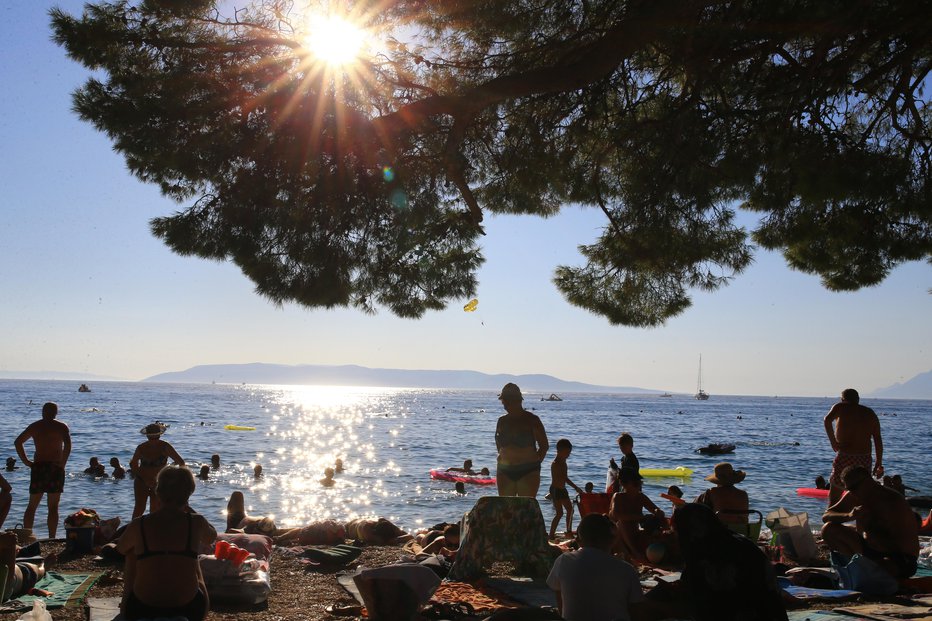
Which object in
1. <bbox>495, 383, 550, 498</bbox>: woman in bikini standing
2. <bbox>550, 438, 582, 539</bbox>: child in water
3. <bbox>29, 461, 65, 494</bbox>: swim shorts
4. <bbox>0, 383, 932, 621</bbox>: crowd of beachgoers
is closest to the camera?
<bbox>0, 383, 932, 621</bbox>: crowd of beachgoers

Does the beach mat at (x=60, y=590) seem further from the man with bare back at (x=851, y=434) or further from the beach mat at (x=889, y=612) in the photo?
the man with bare back at (x=851, y=434)

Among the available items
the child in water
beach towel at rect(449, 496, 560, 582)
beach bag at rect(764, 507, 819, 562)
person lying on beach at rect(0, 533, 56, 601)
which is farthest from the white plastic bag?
beach bag at rect(764, 507, 819, 562)

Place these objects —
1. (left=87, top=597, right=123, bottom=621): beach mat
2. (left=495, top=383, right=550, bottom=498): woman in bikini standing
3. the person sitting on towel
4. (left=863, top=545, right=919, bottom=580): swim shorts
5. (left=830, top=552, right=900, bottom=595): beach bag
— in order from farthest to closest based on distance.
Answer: (left=495, top=383, right=550, bottom=498): woman in bikini standing, (left=863, top=545, right=919, bottom=580): swim shorts, (left=830, top=552, right=900, bottom=595): beach bag, (left=87, top=597, right=123, bottom=621): beach mat, the person sitting on towel

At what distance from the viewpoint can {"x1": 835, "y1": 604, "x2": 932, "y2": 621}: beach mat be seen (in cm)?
510

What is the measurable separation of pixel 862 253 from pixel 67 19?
26.8 ft

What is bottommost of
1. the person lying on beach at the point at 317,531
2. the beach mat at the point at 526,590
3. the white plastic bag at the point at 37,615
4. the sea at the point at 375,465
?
the sea at the point at 375,465

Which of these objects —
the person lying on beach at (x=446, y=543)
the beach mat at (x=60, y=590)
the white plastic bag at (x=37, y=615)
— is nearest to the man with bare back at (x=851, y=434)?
the person lying on beach at (x=446, y=543)

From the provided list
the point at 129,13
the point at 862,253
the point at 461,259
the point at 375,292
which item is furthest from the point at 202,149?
the point at 862,253

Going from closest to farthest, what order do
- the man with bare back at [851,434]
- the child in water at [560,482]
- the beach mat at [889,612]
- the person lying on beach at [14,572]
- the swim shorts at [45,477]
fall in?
the beach mat at [889,612]
the person lying on beach at [14,572]
the man with bare back at [851,434]
the swim shorts at [45,477]
the child in water at [560,482]

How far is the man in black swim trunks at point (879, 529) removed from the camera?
6.47 metres

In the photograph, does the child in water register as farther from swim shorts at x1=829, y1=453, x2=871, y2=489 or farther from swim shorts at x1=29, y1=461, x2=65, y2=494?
swim shorts at x1=29, y1=461, x2=65, y2=494

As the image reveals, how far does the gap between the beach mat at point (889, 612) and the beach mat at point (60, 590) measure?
5.80m

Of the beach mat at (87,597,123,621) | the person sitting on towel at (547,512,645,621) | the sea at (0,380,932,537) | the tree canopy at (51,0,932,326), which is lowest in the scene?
the sea at (0,380,932,537)

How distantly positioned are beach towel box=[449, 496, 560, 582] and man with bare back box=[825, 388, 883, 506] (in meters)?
4.28
